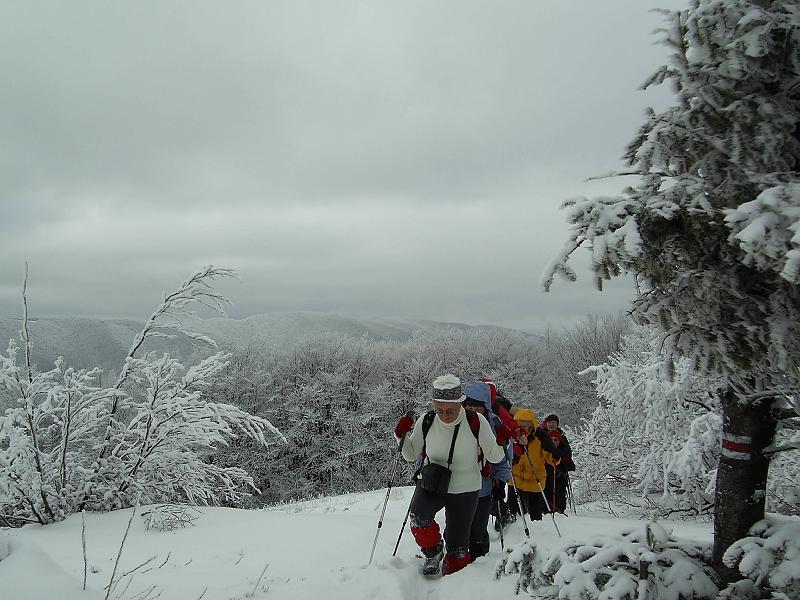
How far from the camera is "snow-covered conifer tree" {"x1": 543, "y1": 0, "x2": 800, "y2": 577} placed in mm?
2438

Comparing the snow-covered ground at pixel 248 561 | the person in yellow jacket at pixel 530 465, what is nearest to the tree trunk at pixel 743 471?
the snow-covered ground at pixel 248 561

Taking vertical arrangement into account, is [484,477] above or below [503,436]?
below

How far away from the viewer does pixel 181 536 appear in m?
6.55

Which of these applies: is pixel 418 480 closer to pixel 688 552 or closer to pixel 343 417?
pixel 688 552

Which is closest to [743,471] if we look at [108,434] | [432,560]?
[432,560]

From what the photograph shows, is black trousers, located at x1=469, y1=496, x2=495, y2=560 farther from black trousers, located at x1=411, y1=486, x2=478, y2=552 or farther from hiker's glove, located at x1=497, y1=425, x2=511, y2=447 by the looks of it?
hiker's glove, located at x1=497, y1=425, x2=511, y2=447

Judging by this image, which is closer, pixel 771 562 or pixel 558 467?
pixel 771 562

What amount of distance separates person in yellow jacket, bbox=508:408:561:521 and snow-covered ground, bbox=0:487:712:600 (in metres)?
0.36

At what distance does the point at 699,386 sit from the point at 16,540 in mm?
9881

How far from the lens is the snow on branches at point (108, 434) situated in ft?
26.2

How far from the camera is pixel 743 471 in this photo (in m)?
2.93

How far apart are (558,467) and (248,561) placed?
4.97 metres

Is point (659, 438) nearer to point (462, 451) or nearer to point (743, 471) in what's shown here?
point (462, 451)

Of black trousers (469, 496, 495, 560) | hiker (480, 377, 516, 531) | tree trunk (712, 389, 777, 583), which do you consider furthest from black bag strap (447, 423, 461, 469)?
tree trunk (712, 389, 777, 583)
